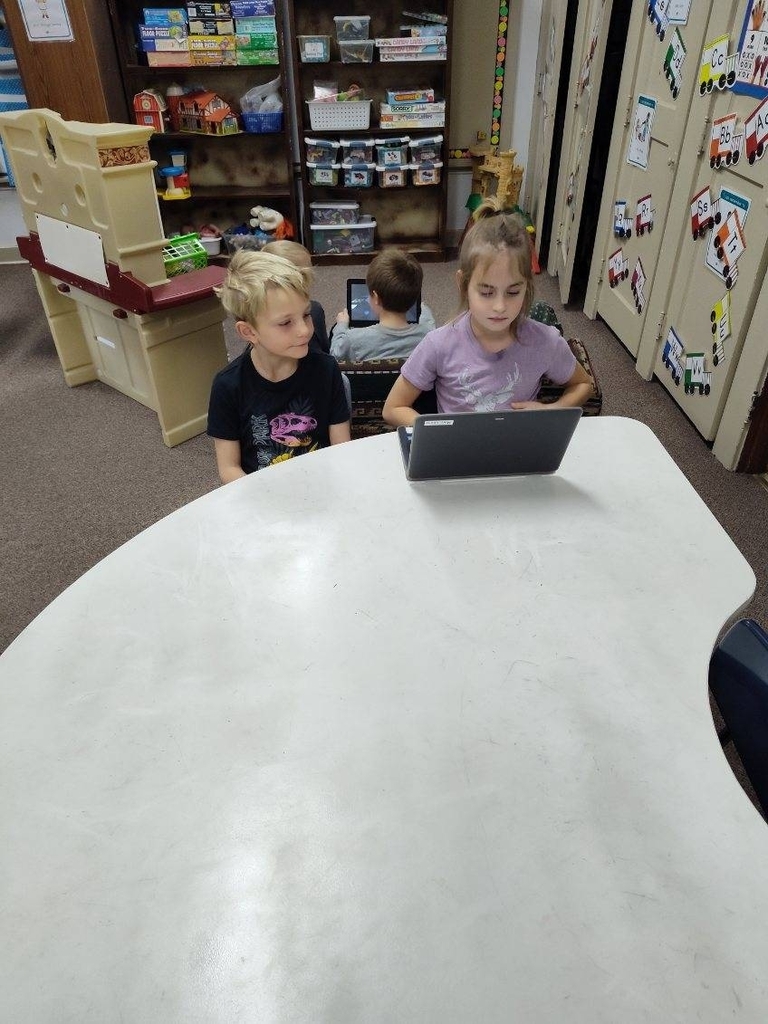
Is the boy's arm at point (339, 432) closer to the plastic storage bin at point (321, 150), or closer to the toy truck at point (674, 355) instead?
the toy truck at point (674, 355)

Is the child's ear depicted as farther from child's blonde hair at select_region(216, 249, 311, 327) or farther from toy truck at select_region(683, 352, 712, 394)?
toy truck at select_region(683, 352, 712, 394)

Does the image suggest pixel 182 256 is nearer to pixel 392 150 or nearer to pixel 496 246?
pixel 496 246

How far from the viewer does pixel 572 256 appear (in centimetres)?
380

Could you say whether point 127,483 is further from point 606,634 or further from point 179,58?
point 179,58

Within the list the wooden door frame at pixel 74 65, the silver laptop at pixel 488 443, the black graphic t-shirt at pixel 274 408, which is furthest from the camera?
the wooden door frame at pixel 74 65

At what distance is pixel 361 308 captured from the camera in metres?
2.57

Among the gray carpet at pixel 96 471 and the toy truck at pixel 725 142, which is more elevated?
the toy truck at pixel 725 142

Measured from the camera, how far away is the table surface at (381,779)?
600mm

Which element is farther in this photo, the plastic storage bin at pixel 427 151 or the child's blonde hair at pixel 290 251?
the plastic storage bin at pixel 427 151

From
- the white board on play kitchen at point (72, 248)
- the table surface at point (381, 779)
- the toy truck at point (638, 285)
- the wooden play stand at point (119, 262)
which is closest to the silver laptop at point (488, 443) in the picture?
the table surface at point (381, 779)

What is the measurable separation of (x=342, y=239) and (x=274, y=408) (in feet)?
10.9

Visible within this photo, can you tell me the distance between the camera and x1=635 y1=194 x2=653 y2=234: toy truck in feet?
9.89

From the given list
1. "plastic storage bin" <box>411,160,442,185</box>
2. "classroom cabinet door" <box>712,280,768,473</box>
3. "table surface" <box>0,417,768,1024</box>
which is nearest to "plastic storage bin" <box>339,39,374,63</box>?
"plastic storage bin" <box>411,160,442,185</box>

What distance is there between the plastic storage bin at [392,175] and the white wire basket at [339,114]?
0.84 feet
